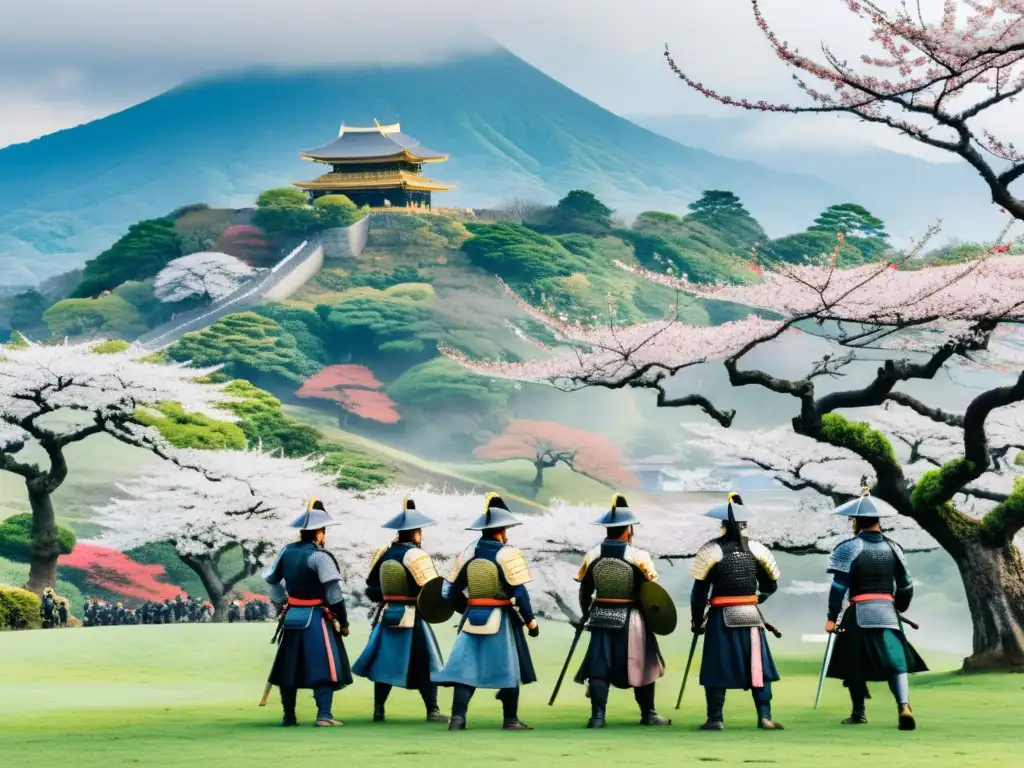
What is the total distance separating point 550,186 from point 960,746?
113013mm

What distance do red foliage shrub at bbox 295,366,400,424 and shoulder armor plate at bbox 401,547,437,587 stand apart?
1836 inches

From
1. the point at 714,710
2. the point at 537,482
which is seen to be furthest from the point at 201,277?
the point at 714,710

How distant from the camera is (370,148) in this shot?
67.6 meters

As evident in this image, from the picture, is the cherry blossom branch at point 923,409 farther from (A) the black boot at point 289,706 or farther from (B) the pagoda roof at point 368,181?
(B) the pagoda roof at point 368,181

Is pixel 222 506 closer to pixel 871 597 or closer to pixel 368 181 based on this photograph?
pixel 871 597

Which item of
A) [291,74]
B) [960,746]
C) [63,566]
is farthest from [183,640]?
[291,74]

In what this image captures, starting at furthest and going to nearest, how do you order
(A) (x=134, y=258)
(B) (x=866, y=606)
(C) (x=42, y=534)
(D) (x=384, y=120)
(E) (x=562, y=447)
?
(D) (x=384, y=120) → (A) (x=134, y=258) → (E) (x=562, y=447) → (C) (x=42, y=534) → (B) (x=866, y=606)

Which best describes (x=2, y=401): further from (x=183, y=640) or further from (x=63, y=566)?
(x=63, y=566)

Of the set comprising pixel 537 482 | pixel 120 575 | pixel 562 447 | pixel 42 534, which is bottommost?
pixel 42 534

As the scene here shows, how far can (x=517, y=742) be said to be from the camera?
7906 mm

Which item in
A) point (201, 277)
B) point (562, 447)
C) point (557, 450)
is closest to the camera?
point (557, 450)

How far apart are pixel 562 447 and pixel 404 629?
142 ft

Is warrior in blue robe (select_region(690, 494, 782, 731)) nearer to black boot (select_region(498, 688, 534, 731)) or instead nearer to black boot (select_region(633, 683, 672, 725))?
black boot (select_region(633, 683, 672, 725))

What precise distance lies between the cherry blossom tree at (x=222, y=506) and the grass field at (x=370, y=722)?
6902 mm
